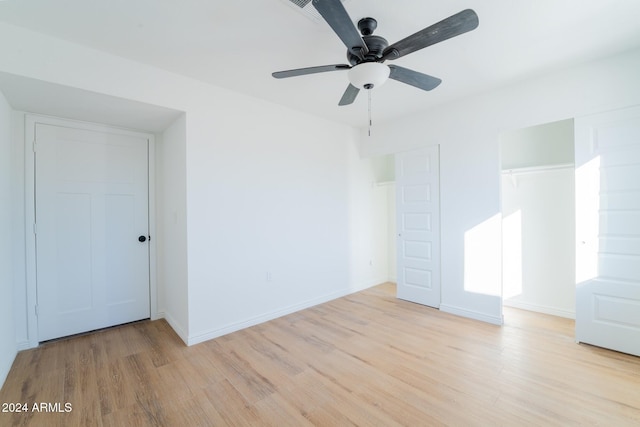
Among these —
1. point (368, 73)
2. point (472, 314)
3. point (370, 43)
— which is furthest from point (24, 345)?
point (472, 314)

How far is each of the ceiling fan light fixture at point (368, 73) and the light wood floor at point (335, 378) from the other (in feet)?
7.27

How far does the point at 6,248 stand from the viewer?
2.27 meters

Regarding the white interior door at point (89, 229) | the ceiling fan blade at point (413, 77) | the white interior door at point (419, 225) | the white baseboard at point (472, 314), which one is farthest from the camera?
the white interior door at point (419, 225)

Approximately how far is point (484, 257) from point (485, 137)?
1.40 meters

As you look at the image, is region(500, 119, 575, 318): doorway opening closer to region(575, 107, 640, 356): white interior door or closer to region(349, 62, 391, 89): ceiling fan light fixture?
region(575, 107, 640, 356): white interior door

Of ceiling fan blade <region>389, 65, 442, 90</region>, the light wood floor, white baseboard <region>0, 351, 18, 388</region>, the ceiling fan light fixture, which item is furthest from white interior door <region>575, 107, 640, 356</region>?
white baseboard <region>0, 351, 18, 388</region>

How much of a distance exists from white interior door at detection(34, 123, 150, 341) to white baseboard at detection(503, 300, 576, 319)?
4.72 m

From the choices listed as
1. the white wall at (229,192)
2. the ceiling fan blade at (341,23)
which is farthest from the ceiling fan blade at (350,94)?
the white wall at (229,192)

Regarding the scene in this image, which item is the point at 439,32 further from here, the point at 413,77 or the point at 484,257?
the point at 484,257

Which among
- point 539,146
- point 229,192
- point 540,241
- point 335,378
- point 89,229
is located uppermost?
point 539,146

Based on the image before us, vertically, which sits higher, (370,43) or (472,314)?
(370,43)

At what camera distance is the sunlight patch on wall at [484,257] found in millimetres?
3061

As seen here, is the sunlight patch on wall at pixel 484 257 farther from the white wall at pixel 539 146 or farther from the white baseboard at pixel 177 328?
the white baseboard at pixel 177 328

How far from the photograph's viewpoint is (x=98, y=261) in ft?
9.88
